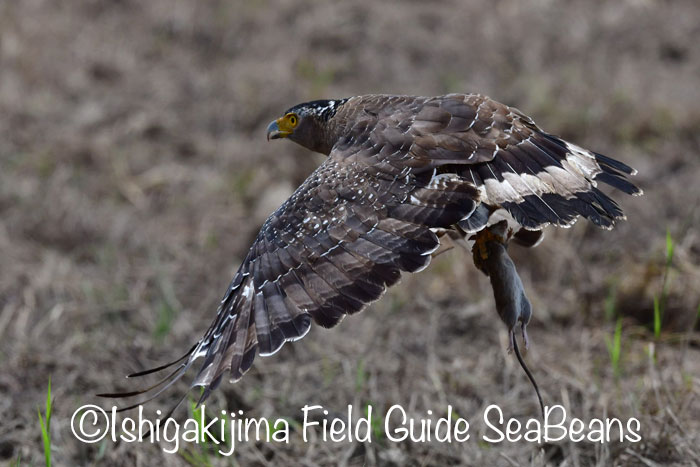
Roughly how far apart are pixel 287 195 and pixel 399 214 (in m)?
3.38

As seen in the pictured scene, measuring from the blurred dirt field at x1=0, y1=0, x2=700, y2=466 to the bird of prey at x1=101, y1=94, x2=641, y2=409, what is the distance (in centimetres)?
68

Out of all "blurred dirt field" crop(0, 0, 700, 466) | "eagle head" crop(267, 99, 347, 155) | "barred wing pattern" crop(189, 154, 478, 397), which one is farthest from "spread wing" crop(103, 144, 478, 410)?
"eagle head" crop(267, 99, 347, 155)

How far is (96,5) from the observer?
939 cm

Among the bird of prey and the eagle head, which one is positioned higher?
the eagle head

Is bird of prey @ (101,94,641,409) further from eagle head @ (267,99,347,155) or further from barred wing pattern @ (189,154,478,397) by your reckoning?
eagle head @ (267,99,347,155)

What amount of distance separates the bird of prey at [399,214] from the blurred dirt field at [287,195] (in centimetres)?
68

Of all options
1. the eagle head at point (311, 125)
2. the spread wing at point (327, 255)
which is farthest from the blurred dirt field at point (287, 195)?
the eagle head at point (311, 125)

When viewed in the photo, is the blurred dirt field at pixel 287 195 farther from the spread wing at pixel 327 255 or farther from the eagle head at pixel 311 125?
the eagle head at pixel 311 125

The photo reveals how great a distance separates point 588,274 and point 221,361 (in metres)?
2.84

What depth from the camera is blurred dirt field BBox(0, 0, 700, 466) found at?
4137 millimetres

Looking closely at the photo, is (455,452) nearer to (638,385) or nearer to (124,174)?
(638,385)

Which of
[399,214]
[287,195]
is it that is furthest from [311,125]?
[287,195]

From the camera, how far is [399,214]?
3291 millimetres

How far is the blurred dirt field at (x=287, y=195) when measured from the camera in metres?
4.14
